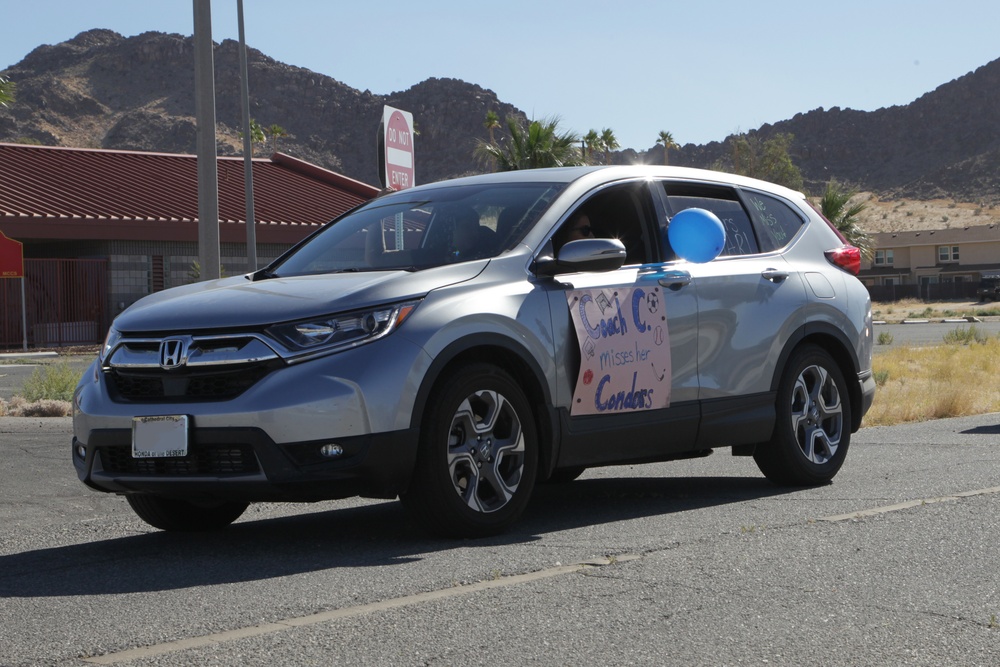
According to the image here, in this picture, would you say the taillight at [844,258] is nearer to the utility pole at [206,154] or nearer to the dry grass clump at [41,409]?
the utility pole at [206,154]

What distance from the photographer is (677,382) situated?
25.2 feet

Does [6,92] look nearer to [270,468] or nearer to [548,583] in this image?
[270,468]

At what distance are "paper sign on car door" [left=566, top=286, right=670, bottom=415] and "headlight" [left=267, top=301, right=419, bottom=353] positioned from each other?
125 cm

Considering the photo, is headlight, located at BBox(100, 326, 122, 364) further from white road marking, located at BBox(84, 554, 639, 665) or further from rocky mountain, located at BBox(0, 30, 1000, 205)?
rocky mountain, located at BBox(0, 30, 1000, 205)

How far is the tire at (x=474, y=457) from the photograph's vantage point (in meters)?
6.38

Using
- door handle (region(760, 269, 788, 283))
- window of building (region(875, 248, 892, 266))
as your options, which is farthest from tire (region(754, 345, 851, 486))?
window of building (region(875, 248, 892, 266))

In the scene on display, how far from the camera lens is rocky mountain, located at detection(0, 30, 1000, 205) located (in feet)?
470

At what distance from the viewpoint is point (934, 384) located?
19219mm

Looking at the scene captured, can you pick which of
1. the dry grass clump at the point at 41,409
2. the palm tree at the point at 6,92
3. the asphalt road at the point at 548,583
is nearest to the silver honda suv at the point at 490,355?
the asphalt road at the point at 548,583

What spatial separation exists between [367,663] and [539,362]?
9.11ft

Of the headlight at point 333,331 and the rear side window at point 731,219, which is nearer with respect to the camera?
the headlight at point 333,331

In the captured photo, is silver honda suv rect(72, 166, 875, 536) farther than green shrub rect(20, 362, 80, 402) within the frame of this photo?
No

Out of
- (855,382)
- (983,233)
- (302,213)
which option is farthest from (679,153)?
(855,382)

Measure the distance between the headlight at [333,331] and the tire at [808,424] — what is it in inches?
120
